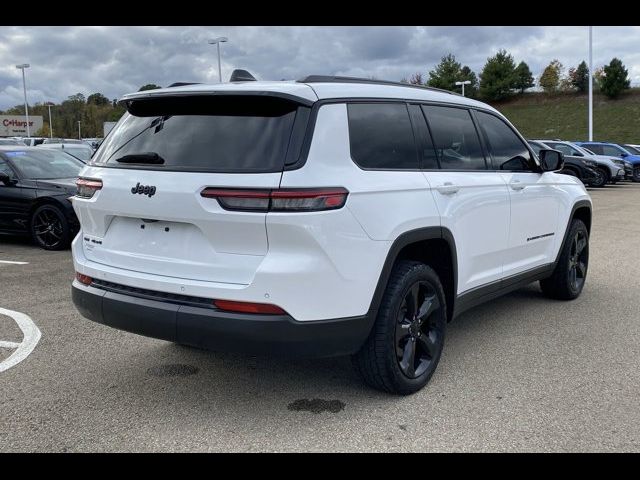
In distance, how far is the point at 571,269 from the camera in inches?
233

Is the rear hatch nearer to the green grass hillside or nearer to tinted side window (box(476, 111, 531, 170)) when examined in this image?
tinted side window (box(476, 111, 531, 170))

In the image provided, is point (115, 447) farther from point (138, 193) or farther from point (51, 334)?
point (51, 334)

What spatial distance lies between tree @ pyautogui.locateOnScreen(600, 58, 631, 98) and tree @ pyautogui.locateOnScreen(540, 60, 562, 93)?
692 centimetres

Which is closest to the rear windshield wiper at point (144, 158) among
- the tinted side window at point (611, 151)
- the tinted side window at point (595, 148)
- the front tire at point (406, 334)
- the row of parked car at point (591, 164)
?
the front tire at point (406, 334)

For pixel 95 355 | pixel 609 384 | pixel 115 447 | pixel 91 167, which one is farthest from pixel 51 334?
pixel 609 384

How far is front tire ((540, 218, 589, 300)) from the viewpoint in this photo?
227 inches

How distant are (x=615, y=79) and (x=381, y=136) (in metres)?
60.3

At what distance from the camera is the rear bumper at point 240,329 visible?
299 centimetres

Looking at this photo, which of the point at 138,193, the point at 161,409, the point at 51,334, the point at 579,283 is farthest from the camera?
the point at 579,283

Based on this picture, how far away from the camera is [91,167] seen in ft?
12.0

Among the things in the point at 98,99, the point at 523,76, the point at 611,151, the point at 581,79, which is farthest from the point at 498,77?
the point at 98,99

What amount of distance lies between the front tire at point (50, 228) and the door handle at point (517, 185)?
20.8ft

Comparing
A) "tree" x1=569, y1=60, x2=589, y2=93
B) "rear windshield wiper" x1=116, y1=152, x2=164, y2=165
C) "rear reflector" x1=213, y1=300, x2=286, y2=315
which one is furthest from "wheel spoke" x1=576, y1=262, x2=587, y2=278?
"tree" x1=569, y1=60, x2=589, y2=93
